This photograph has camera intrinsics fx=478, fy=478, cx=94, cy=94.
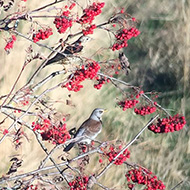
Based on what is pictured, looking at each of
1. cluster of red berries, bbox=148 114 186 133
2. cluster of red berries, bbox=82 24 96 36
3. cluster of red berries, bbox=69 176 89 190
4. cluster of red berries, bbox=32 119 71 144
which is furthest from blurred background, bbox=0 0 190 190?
cluster of red berries, bbox=69 176 89 190

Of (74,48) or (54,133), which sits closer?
(54,133)

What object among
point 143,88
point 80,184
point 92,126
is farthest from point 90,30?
point 143,88

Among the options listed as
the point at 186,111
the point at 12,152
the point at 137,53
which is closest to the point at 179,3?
the point at 137,53

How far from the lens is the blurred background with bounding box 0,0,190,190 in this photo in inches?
A: 208

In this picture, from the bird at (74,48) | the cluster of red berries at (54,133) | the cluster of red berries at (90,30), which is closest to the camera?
the cluster of red berries at (54,133)

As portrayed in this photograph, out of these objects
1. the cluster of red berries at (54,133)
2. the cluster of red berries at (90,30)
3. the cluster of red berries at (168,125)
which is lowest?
the cluster of red berries at (54,133)

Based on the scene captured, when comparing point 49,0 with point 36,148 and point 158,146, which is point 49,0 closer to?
point 36,148

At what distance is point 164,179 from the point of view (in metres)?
5.48

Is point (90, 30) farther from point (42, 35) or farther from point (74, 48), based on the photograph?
point (74, 48)

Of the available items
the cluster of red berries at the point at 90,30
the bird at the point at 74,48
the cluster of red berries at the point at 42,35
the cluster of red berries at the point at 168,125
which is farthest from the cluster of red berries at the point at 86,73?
the bird at the point at 74,48

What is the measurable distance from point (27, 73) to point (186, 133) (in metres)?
2.00

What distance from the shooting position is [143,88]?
593 cm

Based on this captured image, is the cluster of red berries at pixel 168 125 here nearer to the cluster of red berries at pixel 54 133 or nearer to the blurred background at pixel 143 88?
the cluster of red berries at pixel 54 133

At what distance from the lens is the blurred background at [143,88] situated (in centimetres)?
529
